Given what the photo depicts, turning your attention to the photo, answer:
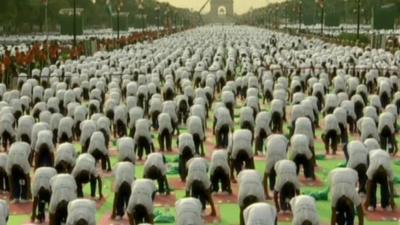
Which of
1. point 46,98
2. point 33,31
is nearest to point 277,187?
point 46,98

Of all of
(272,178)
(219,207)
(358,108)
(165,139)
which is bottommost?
(219,207)

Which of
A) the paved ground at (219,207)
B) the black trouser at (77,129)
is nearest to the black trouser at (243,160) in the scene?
the paved ground at (219,207)

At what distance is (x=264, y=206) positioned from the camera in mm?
11812

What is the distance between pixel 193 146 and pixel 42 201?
14.1 ft

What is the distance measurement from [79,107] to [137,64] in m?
17.0

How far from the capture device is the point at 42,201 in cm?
1532

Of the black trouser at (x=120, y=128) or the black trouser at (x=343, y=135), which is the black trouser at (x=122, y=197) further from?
the black trouser at (x=343, y=135)

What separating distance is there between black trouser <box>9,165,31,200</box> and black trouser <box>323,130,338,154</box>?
8183mm

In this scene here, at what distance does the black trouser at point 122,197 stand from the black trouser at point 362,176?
4737 mm

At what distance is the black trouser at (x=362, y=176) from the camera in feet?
53.4

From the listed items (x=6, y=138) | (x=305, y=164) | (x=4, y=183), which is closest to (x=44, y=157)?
(x=4, y=183)

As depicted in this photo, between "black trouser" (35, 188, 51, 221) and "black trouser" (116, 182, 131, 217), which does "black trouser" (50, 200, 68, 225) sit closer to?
"black trouser" (35, 188, 51, 221)

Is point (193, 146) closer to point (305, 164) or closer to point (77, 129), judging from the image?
point (305, 164)

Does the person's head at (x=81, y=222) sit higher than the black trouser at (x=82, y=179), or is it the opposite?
the person's head at (x=81, y=222)
